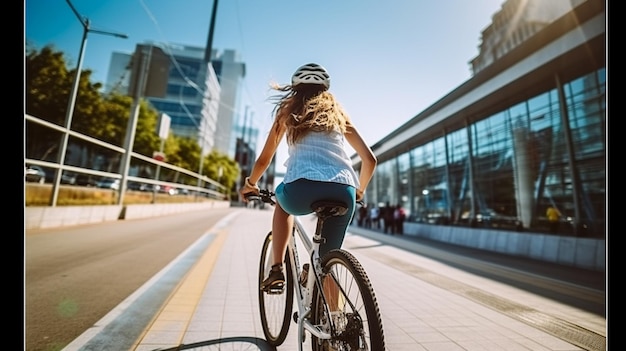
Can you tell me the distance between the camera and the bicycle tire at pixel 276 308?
2.29 meters

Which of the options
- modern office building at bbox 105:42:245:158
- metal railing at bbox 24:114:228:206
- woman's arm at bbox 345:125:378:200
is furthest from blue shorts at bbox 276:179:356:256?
modern office building at bbox 105:42:245:158

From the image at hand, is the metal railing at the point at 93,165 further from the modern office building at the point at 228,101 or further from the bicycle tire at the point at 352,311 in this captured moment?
the modern office building at the point at 228,101

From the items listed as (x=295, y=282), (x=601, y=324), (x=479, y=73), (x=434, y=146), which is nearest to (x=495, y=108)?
(x=479, y=73)

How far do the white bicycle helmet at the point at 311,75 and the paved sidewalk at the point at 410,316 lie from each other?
71.0 inches

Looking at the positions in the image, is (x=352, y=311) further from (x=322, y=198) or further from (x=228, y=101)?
(x=228, y=101)

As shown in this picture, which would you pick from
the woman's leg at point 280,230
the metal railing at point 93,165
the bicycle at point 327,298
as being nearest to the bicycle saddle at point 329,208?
the bicycle at point 327,298

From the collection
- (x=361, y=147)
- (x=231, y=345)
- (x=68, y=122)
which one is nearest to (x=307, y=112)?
(x=361, y=147)

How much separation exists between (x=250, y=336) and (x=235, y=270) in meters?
2.51

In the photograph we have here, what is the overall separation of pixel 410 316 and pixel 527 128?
1333cm

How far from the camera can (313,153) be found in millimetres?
1879

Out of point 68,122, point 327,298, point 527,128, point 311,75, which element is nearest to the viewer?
point 327,298
